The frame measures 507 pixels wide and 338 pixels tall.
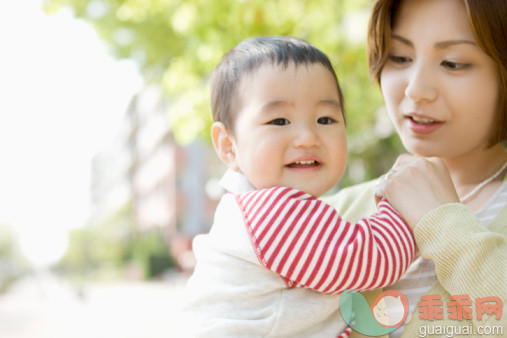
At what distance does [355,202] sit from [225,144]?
0.56m

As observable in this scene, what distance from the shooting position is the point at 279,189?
139 cm

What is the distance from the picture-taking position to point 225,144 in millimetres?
1649

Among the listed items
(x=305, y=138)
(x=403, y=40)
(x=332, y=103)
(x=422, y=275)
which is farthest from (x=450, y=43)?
(x=422, y=275)

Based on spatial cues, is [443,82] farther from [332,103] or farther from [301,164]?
[301,164]

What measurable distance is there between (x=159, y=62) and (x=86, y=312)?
8.51 metres

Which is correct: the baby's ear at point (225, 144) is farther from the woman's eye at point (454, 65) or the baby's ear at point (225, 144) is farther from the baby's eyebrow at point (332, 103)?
the woman's eye at point (454, 65)

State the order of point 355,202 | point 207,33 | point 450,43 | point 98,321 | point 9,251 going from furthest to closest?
point 9,251 < point 98,321 < point 207,33 < point 355,202 < point 450,43

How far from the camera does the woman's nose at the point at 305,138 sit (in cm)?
145

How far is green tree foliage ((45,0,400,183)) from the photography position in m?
6.16

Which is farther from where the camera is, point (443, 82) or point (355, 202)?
point (355, 202)

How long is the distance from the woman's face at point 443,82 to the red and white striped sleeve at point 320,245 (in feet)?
1.62

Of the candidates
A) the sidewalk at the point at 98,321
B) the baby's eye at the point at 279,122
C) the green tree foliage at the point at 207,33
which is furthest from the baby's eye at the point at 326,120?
the sidewalk at the point at 98,321

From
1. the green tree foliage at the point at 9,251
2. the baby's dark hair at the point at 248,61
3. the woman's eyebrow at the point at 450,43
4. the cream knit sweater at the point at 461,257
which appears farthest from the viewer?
the green tree foliage at the point at 9,251

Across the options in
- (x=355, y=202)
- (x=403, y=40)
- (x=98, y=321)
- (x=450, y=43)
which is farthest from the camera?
(x=98, y=321)
